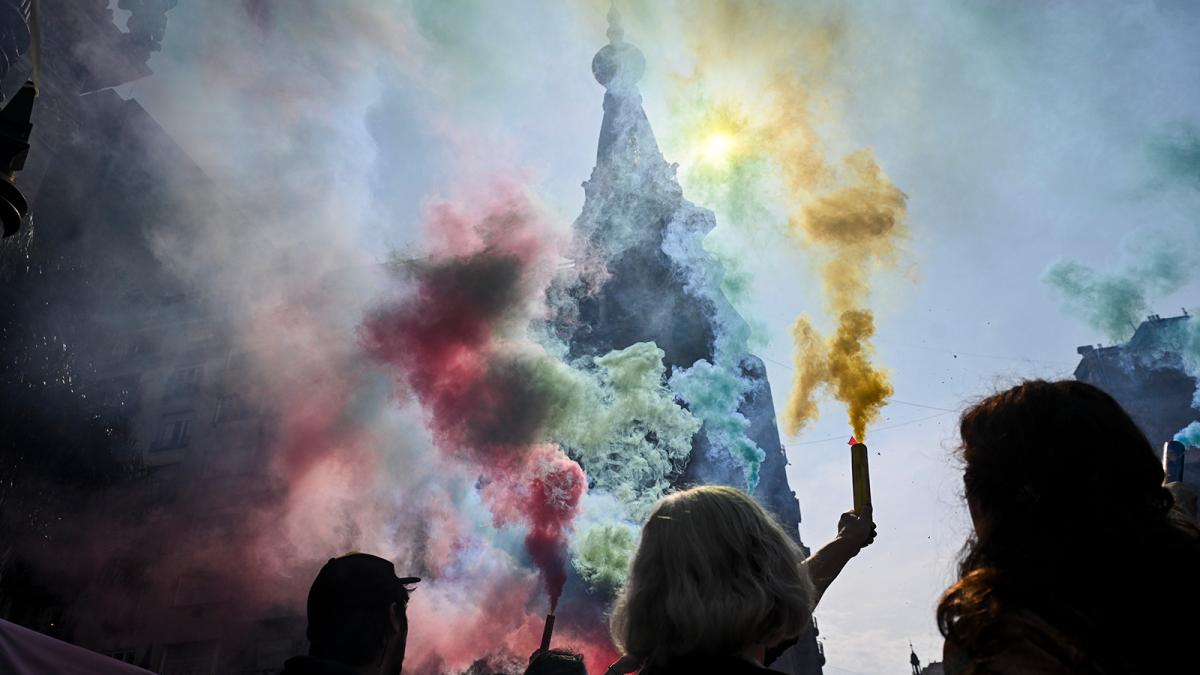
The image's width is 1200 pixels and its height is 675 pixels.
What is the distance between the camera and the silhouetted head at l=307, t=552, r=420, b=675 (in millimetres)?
2389

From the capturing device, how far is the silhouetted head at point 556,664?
363 centimetres

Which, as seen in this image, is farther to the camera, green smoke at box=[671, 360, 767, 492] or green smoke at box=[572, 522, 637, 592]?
green smoke at box=[671, 360, 767, 492]

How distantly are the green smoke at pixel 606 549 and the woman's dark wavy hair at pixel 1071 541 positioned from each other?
60.3 ft

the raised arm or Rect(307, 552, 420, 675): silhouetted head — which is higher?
the raised arm

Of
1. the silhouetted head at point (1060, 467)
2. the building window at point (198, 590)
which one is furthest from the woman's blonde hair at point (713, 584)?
the building window at point (198, 590)

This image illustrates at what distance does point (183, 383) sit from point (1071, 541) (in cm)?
2851

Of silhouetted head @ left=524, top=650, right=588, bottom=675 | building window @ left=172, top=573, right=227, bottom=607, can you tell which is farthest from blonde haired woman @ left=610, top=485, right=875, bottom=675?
building window @ left=172, top=573, right=227, bottom=607

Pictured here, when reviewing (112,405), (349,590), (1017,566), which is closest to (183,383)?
(112,405)

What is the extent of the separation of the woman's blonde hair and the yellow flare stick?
1207 mm

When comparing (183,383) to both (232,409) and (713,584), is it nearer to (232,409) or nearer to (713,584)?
(232,409)

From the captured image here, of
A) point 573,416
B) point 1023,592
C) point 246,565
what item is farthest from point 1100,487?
point 246,565

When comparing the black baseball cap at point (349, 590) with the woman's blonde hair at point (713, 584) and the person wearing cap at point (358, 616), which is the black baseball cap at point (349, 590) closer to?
the person wearing cap at point (358, 616)

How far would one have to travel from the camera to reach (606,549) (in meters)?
19.3

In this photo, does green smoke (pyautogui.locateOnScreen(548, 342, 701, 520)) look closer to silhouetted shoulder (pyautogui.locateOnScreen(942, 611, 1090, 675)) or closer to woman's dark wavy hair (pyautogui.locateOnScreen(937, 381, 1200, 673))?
woman's dark wavy hair (pyautogui.locateOnScreen(937, 381, 1200, 673))
